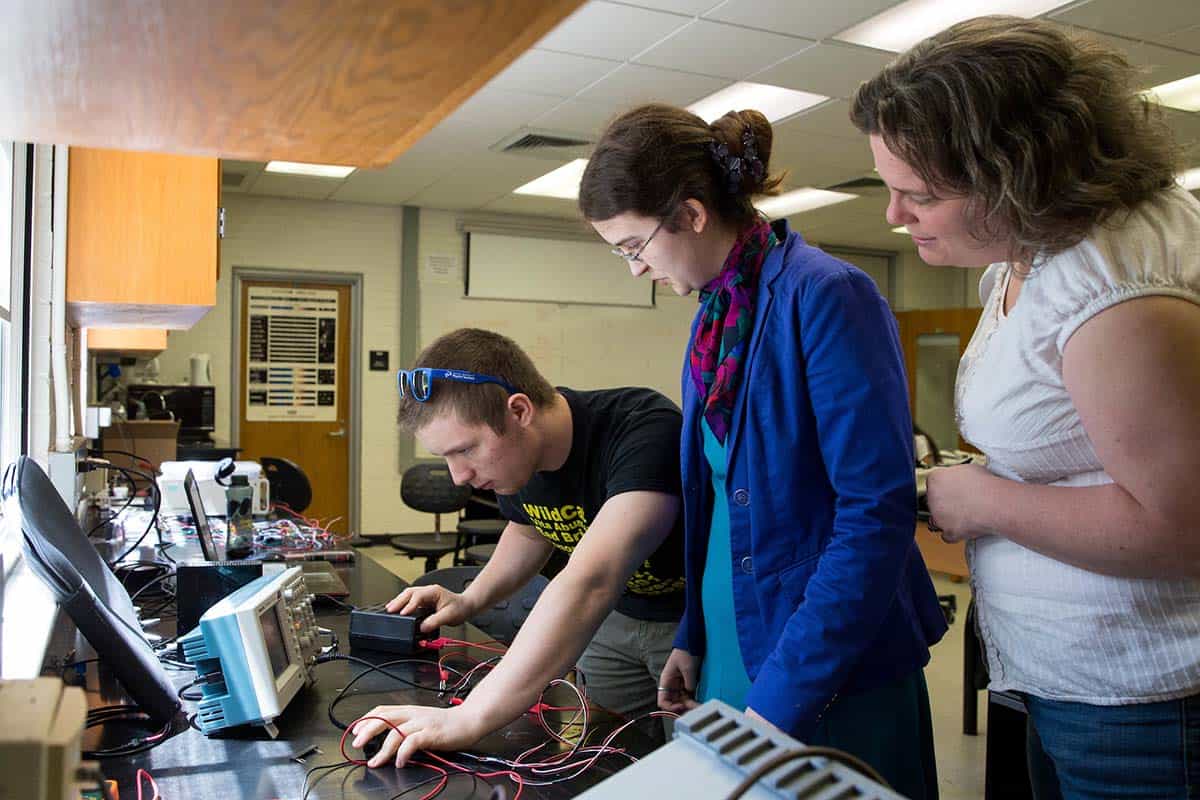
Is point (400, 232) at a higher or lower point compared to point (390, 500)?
higher

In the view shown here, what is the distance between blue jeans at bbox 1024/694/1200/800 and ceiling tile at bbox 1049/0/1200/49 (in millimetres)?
3489

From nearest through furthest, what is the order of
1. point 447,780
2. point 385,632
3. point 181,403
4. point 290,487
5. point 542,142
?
point 447,780 < point 385,632 < point 290,487 < point 542,142 < point 181,403

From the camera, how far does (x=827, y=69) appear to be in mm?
4461

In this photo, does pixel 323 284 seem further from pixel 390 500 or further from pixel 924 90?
pixel 924 90

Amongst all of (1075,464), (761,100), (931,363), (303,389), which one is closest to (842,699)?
(1075,464)

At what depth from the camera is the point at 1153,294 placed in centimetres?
90

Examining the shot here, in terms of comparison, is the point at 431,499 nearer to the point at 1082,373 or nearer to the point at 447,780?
the point at 447,780

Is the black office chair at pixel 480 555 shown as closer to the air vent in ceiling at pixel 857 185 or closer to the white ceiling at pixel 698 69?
the white ceiling at pixel 698 69

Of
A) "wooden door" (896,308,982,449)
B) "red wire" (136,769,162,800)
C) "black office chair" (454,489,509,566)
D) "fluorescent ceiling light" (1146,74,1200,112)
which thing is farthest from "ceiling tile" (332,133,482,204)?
"wooden door" (896,308,982,449)

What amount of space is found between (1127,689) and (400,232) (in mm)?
7364

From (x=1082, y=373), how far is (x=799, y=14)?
10.7 feet

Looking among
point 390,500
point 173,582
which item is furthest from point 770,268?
point 390,500

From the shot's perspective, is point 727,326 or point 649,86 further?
point 649,86

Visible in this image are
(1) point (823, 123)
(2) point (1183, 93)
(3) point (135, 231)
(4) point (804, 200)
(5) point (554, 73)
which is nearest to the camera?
(3) point (135, 231)
